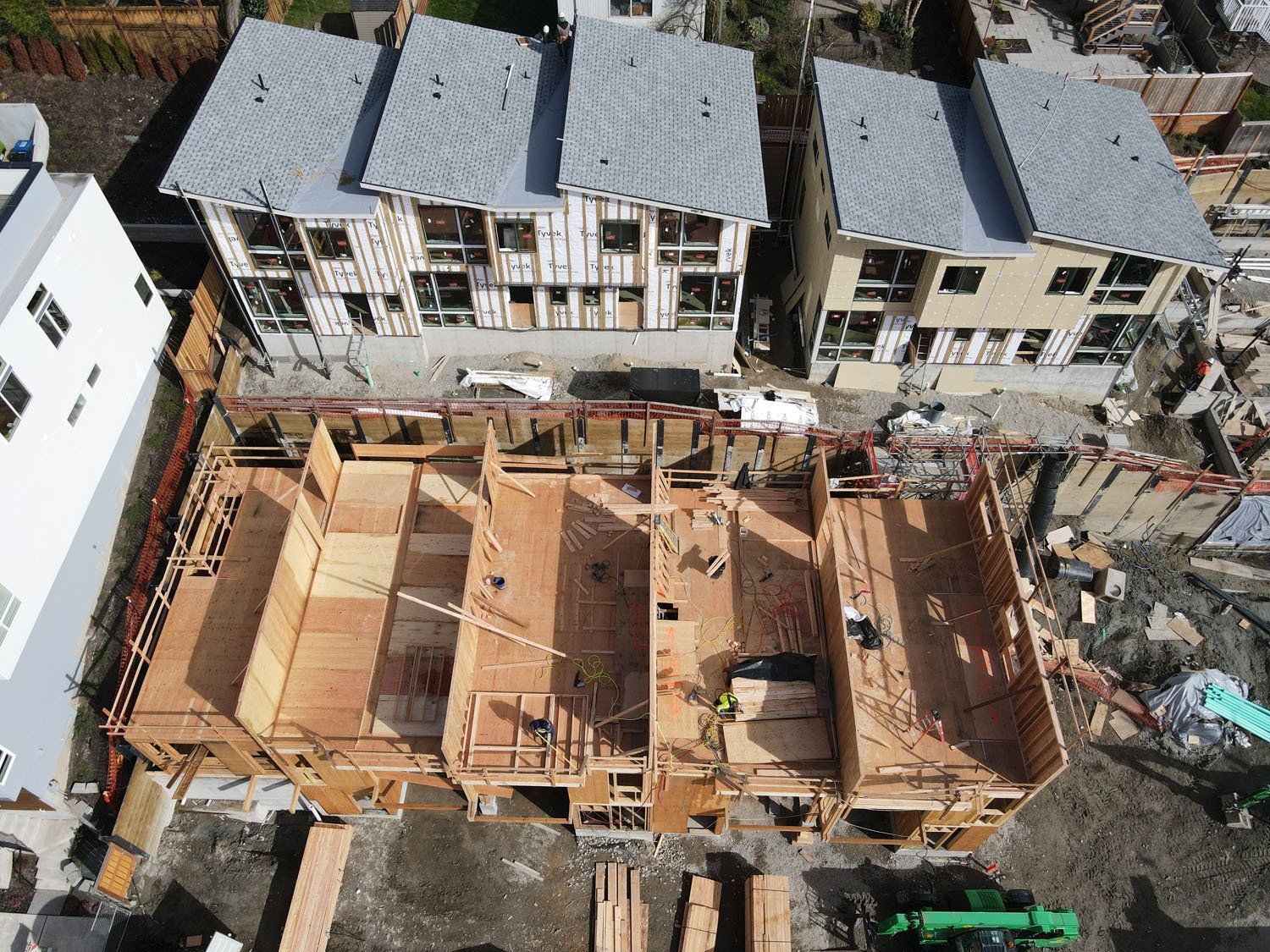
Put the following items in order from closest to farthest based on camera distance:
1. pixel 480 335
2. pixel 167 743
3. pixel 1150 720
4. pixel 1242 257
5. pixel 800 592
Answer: pixel 167 743 < pixel 800 592 < pixel 1150 720 < pixel 480 335 < pixel 1242 257

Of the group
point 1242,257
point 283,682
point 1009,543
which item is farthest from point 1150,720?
point 283,682

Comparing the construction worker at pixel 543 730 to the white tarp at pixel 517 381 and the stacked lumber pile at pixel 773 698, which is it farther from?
the white tarp at pixel 517 381

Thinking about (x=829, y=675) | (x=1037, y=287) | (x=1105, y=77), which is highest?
(x=1105, y=77)

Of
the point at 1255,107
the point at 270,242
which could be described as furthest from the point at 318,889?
the point at 1255,107

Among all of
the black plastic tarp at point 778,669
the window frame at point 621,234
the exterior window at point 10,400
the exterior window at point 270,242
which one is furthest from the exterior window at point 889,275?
the exterior window at point 10,400

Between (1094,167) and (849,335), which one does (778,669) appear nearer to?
(849,335)

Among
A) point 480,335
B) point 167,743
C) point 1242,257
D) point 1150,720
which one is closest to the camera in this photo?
point 167,743

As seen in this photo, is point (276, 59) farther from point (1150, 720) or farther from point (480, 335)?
point (1150, 720)
